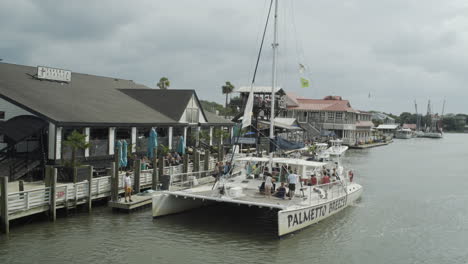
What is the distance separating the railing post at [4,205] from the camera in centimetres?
1630

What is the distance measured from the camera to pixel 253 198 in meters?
19.6

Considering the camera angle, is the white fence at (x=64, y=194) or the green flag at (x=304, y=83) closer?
the white fence at (x=64, y=194)

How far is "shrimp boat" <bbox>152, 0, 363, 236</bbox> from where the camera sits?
18.7 meters

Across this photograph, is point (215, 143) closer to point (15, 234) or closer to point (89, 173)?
point (89, 173)

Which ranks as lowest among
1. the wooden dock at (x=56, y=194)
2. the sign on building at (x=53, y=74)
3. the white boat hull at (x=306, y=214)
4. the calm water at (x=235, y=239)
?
the calm water at (x=235, y=239)

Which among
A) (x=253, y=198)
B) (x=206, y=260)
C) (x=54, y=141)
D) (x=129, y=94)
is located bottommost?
(x=206, y=260)

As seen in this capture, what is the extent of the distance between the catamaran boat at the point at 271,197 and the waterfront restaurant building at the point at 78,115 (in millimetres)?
6052

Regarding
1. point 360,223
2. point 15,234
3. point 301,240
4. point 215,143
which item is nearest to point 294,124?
point 215,143

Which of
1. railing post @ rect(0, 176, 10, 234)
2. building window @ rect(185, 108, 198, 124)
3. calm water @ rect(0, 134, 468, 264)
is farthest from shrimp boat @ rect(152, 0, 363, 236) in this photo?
building window @ rect(185, 108, 198, 124)

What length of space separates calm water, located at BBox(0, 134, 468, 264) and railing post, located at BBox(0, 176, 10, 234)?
0.45 metres

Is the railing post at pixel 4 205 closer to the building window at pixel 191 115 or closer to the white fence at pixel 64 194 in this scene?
the white fence at pixel 64 194

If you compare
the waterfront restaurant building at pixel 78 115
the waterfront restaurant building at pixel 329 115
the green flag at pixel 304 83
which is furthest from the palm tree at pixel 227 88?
the green flag at pixel 304 83

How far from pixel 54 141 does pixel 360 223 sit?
57.3 feet

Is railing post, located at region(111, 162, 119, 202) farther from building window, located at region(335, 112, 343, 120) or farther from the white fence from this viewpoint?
building window, located at region(335, 112, 343, 120)
